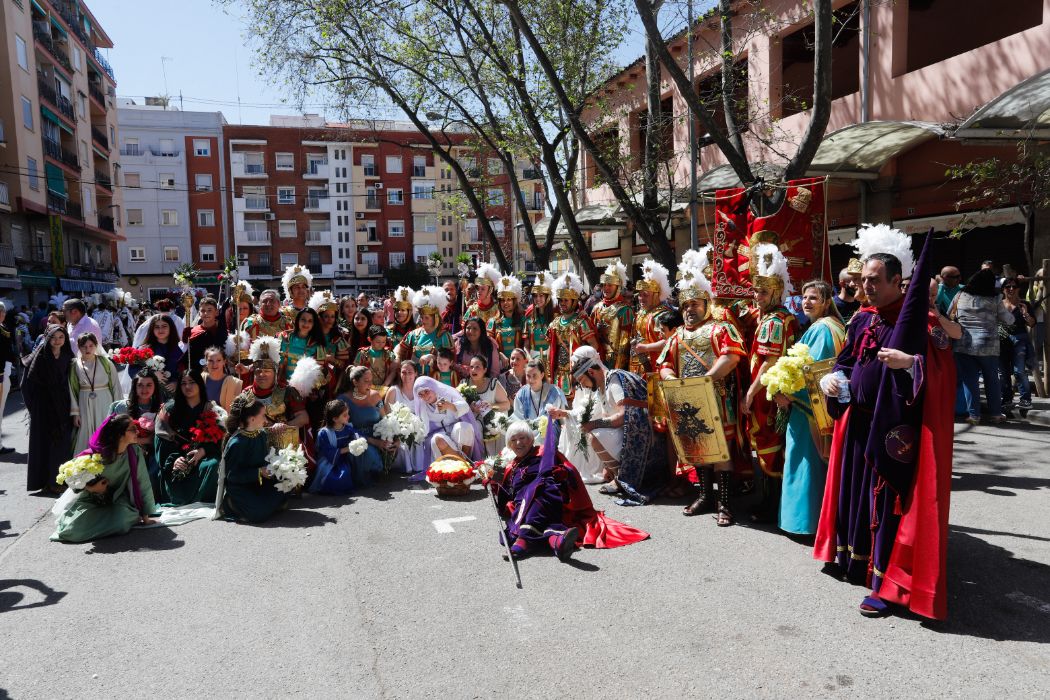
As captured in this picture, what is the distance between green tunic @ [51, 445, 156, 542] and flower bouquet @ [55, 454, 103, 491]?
0.10 m

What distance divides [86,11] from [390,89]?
34526 millimetres

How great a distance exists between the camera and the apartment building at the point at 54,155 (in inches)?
1112

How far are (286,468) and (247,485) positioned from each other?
0.35 m

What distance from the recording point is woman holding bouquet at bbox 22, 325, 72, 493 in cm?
725

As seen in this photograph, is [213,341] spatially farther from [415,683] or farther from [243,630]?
[415,683]

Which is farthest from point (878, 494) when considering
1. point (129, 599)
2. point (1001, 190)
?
point (1001, 190)

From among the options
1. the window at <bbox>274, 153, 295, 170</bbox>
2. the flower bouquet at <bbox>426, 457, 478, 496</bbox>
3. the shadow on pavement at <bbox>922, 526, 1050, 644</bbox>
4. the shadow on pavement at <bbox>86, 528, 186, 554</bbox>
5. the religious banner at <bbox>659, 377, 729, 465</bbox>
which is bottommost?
the shadow on pavement at <bbox>86, 528, 186, 554</bbox>

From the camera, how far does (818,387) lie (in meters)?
4.86

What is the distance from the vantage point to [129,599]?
14.8ft

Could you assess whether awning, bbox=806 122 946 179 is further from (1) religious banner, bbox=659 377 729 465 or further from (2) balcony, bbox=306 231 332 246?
(2) balcony, bbox=306 231 332 246

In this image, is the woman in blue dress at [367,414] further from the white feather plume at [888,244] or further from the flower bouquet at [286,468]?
the white feather plume at [888,244]

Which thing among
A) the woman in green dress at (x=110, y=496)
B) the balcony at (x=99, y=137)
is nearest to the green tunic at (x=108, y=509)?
the woman in green dress at (x=110, y=496)

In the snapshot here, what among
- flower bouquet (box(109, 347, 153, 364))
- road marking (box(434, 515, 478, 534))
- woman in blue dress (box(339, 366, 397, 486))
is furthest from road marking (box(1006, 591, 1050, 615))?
flower bouquet (box(109, 347, 153, 364))

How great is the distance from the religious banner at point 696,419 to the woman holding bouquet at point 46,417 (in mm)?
5949
